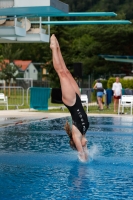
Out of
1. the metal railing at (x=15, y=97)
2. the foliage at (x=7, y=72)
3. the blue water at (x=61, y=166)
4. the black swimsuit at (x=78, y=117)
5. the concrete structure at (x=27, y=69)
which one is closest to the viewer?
the blue water at (x=61, y=166)

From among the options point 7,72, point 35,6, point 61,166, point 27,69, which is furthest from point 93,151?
point 27,69

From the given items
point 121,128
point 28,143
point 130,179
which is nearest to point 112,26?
point 121,128

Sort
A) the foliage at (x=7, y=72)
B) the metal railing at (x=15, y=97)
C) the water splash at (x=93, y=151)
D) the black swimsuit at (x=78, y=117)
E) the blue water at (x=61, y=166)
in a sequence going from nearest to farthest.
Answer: the blue water at (x=61, y=166), the black swimsuit at (x=78, y=117), the water splash at (x=93, y=151), the metal railing at (x=15, y=97), the foliage at (x=7, y=72)

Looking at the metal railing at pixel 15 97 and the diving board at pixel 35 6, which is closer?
the diving board at pixel 35 6

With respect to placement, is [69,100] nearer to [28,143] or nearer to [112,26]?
[28,143]

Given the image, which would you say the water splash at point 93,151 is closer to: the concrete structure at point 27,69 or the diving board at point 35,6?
the diving board at point 35,6

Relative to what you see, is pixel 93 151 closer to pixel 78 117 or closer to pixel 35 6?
pixel 78 117

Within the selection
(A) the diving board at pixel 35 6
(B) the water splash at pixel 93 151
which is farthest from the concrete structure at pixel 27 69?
(B) the water splash at pixel 93 151

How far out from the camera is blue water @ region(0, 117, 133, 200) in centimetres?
848

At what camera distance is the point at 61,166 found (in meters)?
11.1

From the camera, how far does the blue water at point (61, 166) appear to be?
334 inches

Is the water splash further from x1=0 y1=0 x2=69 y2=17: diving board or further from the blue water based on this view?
x1=0 y1=0 x2=69 y2=17: diving board

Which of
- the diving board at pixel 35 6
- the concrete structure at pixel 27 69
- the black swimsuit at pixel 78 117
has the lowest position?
the concrete structure at pixel 27 69

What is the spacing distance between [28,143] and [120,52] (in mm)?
55266
